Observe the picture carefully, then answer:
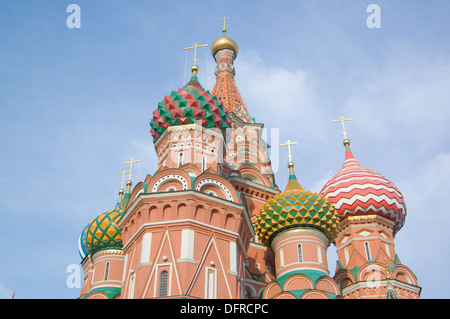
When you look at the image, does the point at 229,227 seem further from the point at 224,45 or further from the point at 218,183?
the point at 224,45

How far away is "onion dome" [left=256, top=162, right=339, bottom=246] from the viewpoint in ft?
60.4

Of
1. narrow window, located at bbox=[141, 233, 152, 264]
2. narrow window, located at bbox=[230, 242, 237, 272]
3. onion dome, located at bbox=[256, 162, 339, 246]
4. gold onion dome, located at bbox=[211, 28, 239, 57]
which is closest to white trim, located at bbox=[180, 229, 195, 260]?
narrow window, located at bbox=[141, 233, 152, 264]

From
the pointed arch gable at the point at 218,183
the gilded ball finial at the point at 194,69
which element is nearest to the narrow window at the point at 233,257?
the pointed arch gable at the point at 218,183

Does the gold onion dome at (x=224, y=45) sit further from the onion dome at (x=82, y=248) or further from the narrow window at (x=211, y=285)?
the narrow window at (x=211, y=285)

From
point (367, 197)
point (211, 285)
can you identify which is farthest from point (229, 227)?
point (367, 197)

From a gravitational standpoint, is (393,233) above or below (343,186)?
below

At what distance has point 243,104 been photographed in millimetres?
27453

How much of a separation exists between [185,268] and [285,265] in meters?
4.51

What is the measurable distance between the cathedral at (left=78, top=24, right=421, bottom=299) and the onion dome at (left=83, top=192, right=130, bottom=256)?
0.12 feet

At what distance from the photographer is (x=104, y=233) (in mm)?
20594

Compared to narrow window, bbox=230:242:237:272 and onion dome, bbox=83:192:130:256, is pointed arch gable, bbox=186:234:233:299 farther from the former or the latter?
onion dome, bbox=83:192:130:256

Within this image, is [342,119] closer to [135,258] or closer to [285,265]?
[285,265]
